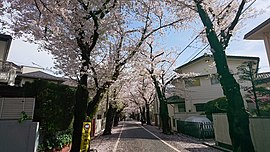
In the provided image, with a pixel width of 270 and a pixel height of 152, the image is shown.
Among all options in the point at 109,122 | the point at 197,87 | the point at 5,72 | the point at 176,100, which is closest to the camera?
the point at 5,72

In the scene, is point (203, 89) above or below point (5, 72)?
below

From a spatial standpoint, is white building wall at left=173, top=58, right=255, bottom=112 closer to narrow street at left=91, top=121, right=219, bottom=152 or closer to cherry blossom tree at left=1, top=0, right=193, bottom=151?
narrow street at left=91, top=121, right=219, bottom=152

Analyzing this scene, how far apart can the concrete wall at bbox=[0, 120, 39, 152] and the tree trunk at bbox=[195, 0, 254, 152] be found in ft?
22.8

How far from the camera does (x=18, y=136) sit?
22.1 ft

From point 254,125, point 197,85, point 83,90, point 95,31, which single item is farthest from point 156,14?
point 197,85

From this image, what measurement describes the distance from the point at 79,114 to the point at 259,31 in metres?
9.49

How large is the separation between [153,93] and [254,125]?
2830cm

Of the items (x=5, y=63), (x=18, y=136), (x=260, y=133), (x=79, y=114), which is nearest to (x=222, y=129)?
(x=260, y=133)

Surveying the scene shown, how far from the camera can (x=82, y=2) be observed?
680 cm

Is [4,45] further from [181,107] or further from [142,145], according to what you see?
[181,107]

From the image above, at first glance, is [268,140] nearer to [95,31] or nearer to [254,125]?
[254,125]

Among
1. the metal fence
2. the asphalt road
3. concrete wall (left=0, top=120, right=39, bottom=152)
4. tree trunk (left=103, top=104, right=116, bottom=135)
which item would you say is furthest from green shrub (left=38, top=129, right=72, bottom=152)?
the metal fence

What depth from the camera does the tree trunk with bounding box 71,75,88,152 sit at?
723cm

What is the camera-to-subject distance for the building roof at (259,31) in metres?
8.20
